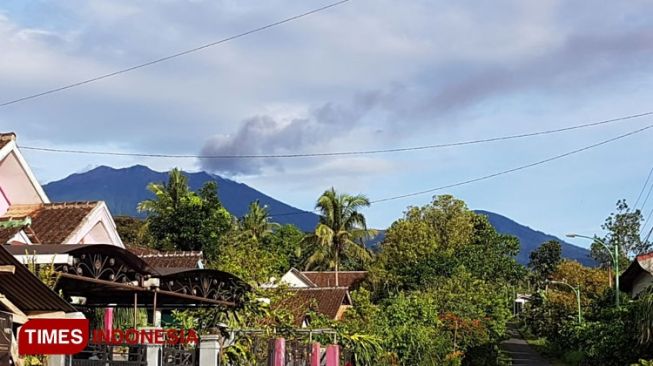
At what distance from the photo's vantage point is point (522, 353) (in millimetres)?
50312

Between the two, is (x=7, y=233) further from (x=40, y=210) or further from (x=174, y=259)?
(x=174, y=259)

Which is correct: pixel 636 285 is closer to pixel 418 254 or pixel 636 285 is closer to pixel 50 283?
pixel 418 254

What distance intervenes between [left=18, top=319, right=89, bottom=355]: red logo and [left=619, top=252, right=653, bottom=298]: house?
80.7 feet

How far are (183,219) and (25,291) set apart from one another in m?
30.5

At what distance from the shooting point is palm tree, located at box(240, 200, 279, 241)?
55.1 meters

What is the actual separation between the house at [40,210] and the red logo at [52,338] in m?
10.2

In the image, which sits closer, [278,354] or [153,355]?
[153,355]

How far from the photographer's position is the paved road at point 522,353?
43.4m

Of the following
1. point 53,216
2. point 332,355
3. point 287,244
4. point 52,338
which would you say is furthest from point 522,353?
point 52,338

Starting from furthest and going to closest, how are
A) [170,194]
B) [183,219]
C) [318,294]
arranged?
[318,294]
[170,194]
[183,219]

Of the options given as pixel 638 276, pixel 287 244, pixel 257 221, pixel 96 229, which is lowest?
pixel 638 276

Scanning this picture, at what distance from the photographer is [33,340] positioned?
6.89m

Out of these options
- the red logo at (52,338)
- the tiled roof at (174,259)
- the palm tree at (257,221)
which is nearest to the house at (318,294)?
the tiled roof at (174,259)

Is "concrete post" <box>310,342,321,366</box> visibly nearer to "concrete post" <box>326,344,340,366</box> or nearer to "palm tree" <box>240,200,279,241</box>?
"concrete post" <box>326,344,340,366</box>
